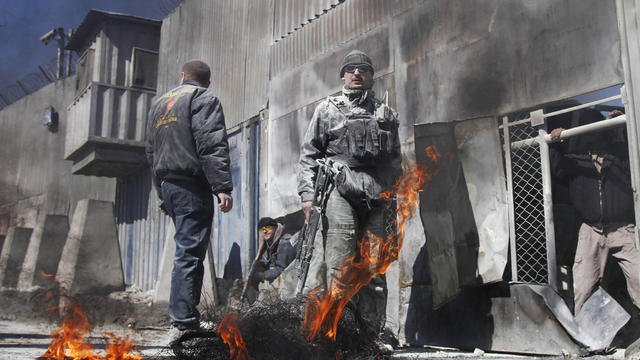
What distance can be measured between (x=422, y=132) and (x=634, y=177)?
74.1 inches

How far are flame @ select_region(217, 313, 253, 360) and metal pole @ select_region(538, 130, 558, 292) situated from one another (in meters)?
3.05

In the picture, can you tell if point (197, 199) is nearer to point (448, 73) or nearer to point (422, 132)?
point (422, 132)

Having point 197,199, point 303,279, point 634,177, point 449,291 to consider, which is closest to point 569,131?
point 634,177

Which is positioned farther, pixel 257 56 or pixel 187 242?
pixel 257 56

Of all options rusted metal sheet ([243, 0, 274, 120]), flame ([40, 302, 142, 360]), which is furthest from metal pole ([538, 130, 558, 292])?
rusted metal sheet ([243, 0, 274, 120])

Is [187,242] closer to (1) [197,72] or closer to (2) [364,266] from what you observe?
(2) [364,266]

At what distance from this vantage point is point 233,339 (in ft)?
10.7

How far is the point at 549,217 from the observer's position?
199 inches

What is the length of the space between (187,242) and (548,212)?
127 inches

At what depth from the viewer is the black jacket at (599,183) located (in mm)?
4973

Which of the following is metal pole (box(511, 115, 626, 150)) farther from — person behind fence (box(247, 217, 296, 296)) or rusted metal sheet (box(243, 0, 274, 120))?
rusted metal sheet (box(243, 0, 274, 120))

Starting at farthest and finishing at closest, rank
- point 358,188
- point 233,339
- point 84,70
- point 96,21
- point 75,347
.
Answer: point 84,70, point 96,21, point 358,188, point 75,347, point 233,339

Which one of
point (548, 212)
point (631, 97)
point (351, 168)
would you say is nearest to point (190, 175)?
point (351, 168)

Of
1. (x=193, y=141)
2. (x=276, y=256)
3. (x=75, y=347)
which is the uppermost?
(x=193, y=141)
